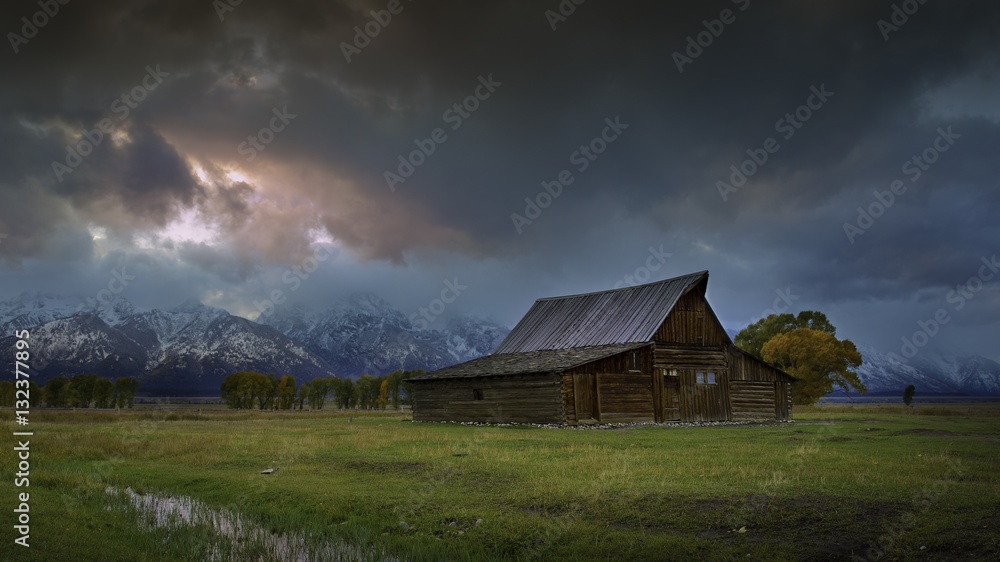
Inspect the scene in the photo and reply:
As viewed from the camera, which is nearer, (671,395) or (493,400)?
(671,395)

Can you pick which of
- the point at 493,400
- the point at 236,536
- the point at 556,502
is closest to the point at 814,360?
the point at 493,400

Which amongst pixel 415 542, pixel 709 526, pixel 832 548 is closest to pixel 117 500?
pixel 415 542

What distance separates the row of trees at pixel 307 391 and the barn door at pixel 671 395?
86.6m

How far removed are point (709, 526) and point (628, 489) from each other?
2.72 metres

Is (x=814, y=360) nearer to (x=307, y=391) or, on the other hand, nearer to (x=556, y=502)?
(x=556, y=502)

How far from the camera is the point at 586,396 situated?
114ft

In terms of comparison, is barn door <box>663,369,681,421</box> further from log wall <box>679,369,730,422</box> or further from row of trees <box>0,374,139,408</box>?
row of trees <box>0,374,139,408</box>

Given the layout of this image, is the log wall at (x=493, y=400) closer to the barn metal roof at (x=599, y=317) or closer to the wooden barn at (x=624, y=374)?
the wooden barn at (x=624, y=374)

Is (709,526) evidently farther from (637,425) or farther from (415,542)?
(637,425)

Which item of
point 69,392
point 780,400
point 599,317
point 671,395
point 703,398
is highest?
point 599,317

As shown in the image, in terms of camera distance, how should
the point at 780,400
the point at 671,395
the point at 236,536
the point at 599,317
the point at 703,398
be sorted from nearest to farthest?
the point at 236,536 → the point at 671,395 → the point at 703,398 → the point at 780,400 → the point at 599,317

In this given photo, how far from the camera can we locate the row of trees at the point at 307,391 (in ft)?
397

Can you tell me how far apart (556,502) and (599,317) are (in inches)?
1356

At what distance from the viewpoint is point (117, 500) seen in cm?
1320
